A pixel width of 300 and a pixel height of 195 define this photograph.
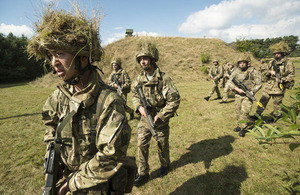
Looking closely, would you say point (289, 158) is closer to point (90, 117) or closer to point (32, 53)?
point (90, 117)

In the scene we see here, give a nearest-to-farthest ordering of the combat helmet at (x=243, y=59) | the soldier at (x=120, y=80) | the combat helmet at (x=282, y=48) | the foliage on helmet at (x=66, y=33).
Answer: the foliage on helmet at (x=66, y=33) < the combat helmet at (x=243, y=59) < the combat helmet at (x=282, y=48) < the soldier at (x=120, y=80)

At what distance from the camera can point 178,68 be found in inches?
845

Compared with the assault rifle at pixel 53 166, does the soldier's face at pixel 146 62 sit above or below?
above

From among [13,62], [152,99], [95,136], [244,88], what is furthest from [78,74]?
[13,62]

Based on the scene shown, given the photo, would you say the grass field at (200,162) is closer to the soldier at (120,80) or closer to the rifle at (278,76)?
the soldier at (120,80)

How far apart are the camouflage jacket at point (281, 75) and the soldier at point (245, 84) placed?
1475 mm

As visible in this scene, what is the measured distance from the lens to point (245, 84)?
227 inches

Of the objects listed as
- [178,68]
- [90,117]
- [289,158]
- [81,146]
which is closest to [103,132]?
[90,117]

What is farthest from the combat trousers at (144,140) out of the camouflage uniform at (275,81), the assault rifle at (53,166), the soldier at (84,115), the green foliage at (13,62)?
the green foliage at (13,62)

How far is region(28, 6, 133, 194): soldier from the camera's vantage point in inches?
54.0

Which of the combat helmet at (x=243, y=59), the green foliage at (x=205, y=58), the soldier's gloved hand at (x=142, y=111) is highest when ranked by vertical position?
the green foliage at (x=205, y=58)

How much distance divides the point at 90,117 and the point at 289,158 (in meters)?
5.36

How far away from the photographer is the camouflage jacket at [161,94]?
3.21 meters

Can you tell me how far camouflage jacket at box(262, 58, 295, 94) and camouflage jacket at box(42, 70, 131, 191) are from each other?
7243 mm
